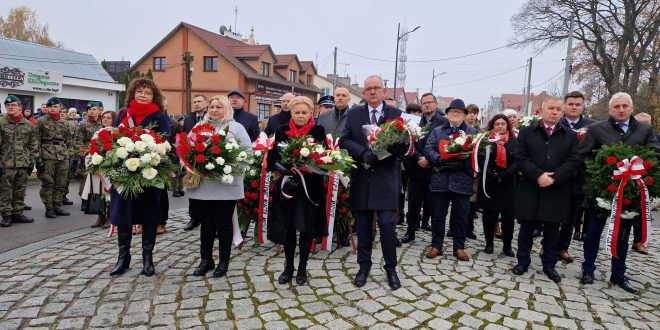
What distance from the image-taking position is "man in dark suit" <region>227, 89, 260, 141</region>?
6469 mm

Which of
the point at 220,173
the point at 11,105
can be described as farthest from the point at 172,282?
the point at 11,105

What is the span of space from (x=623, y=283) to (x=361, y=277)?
2.96 m

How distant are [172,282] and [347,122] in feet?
8.30

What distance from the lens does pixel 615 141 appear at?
475cm

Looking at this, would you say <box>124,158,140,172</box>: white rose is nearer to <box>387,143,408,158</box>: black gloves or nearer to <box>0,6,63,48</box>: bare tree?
<box>387,143,408,158</box>: black gloves

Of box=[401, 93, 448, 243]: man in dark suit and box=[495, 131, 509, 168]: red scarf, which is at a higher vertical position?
box=[495, 131, 509, 168]: red scarf

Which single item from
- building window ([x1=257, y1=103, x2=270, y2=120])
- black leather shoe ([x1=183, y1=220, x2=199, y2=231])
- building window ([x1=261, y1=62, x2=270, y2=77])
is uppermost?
building window ([x1=261, y1=62, x2=270, y2=77])

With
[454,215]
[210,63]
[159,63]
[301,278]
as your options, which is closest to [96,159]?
[301,278]

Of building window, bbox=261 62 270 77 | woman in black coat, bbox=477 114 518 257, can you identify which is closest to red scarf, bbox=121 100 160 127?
woman in black coat, bbox=477 114 518 257

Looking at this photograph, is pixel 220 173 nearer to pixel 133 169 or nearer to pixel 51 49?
pixel 133 169

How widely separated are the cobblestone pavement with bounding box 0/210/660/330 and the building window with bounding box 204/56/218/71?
103ft

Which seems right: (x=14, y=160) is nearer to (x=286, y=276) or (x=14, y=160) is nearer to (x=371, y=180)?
(x=286, y=276)

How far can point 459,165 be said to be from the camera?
17.5 feet

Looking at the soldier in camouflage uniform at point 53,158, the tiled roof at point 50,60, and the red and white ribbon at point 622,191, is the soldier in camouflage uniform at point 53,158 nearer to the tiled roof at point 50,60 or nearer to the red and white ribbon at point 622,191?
the red and white ribbon at point 622,191
